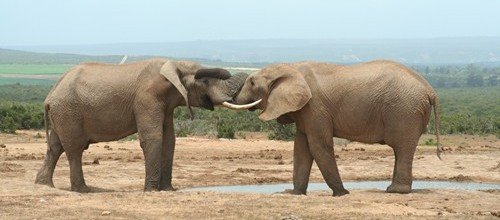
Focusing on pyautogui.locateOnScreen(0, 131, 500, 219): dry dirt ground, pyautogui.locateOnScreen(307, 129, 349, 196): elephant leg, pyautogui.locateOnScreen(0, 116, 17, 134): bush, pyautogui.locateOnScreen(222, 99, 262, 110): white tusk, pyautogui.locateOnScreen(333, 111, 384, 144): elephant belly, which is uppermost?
pyautogui.locateOnScreen(222, 99, 262, 110): white tusk

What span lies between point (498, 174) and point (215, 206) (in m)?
11.1

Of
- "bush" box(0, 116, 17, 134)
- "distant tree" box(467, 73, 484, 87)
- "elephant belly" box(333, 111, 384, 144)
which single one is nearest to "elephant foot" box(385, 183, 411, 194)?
"elephant belly" box(333, 111, 384, 144)

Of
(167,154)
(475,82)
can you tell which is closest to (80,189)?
(167,154)

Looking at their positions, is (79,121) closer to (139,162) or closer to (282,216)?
(282,216)

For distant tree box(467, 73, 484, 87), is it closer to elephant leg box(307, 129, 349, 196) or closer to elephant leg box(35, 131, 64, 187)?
elephant leg box(35, 131, 64, 187)

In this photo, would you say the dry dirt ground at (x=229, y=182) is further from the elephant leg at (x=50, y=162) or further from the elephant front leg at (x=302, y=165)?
the elephant front leg at (x=302, y=165)

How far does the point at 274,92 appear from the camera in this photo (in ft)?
56.7

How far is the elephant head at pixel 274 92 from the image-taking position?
16.8 metres

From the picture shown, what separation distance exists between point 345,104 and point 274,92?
1.21 metres

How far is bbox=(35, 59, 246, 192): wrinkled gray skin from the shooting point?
1733cm

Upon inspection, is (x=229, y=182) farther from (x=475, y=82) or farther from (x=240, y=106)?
(x=475, y=82)

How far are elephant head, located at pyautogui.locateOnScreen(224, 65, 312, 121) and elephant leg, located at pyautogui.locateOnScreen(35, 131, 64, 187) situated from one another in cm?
348

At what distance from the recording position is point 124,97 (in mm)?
17609

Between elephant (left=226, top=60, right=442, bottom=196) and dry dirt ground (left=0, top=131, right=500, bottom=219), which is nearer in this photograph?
dry dirt ground (left=0, top=131, right=500, bottom=219)
